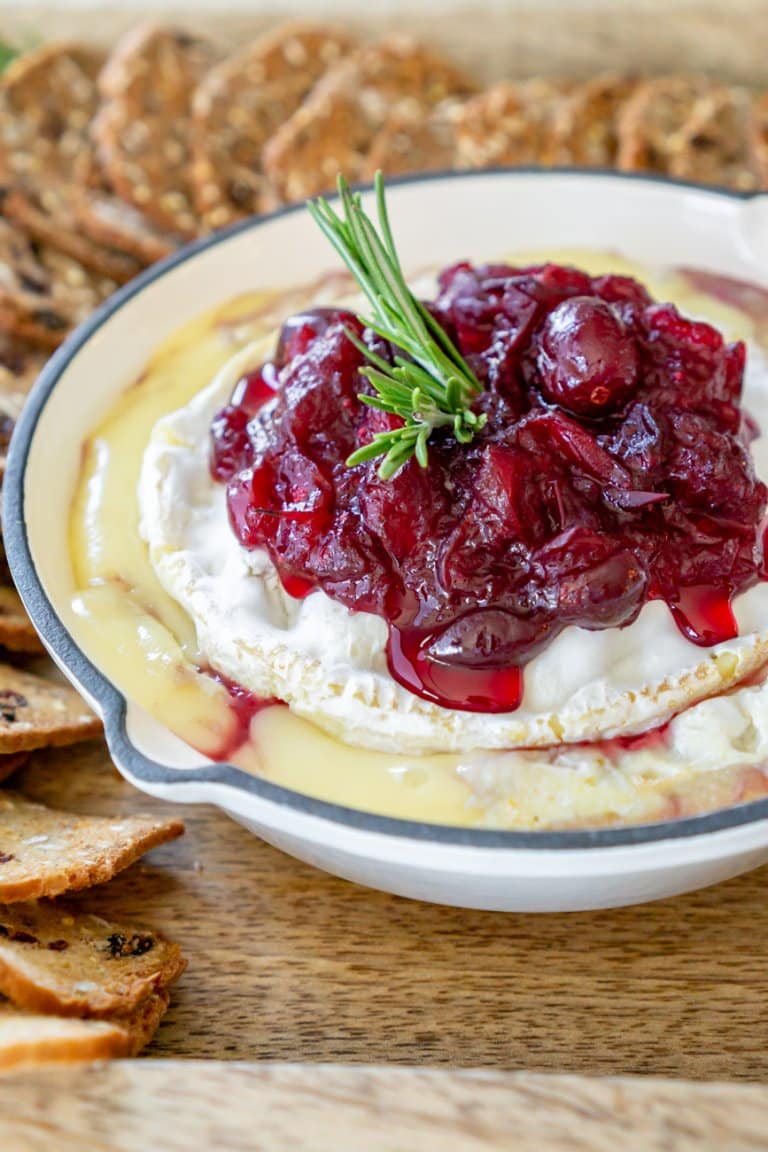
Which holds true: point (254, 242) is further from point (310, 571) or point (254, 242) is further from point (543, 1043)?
point (543, 1043)

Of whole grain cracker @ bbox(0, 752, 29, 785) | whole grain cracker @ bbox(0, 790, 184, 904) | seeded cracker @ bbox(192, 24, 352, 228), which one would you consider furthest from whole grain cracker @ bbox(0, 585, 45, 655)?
seeded cracker @ bbox(192, 24, 352, 228)

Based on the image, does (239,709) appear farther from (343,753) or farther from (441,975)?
(441,975)

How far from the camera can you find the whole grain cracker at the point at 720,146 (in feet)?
15.6

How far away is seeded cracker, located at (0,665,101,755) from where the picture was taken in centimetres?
314

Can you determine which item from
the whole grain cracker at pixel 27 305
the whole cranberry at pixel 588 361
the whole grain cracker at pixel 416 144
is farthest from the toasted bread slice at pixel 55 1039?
the whole grain cracker at pixel 416 144

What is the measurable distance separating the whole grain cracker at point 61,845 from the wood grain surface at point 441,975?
0.16 meters

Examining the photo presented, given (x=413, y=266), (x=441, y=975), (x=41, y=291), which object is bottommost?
(x=441, y=975)

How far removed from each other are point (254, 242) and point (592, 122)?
1.67m

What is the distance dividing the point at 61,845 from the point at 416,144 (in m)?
3.18

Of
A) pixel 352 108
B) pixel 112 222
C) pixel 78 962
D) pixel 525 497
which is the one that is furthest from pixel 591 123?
pixel 78 962

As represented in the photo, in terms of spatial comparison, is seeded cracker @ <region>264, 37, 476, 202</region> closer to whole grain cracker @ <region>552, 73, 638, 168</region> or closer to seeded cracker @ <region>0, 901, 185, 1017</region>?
whole grain cracker @ <region>552, 73, 638, 168</region>

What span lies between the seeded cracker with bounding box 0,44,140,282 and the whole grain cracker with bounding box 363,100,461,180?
3.57 feet

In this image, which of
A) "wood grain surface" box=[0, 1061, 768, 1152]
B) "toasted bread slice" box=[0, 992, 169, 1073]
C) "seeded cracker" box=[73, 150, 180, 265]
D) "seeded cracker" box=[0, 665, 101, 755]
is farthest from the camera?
"seeded cracker" box=[73, 150, 180, 265]

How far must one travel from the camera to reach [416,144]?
15.9 ft
